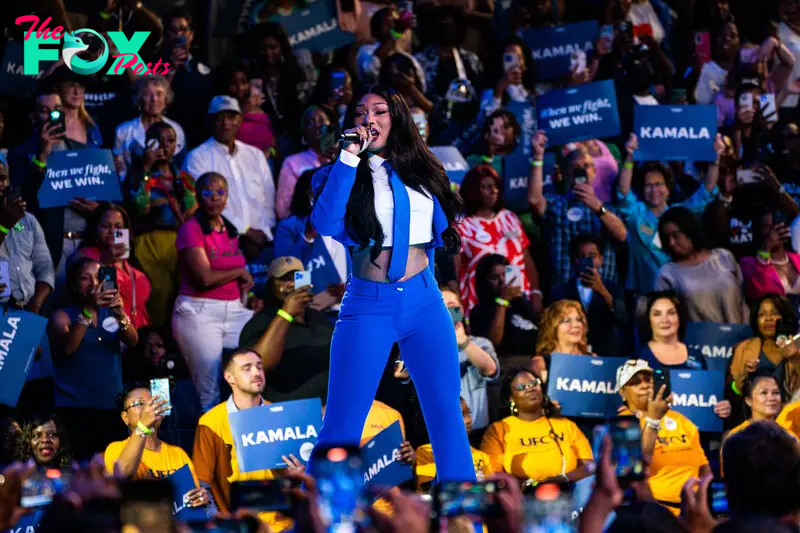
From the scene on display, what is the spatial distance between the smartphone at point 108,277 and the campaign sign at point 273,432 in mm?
1149

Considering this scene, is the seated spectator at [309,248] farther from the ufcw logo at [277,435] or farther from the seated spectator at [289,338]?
the ufcw logo at [277,435]

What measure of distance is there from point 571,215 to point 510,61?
1620 mm

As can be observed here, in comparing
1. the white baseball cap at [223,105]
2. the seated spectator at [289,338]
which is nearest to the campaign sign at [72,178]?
the white baseball cap at [223,105]

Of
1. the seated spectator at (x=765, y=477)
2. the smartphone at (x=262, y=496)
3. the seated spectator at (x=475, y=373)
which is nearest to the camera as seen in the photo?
the seated spectator at (x=765, y=477)

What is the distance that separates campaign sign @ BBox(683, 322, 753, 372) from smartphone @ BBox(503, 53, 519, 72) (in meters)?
2.53

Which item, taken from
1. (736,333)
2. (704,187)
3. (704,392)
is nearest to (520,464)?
(704,392)

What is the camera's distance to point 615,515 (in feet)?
10.1

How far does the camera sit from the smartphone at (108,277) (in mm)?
6695

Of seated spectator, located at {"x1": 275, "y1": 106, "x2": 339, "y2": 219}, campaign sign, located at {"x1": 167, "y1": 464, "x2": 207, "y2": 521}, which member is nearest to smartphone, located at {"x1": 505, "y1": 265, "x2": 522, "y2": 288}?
seated spectator, located at {"x1": 275, "y1": 106, "x2": 339, "y2": 219}

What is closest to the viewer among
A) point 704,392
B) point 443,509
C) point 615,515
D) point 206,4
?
point 615,515

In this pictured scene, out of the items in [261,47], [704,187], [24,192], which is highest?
[261,47]

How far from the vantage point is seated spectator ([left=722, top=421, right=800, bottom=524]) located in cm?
309

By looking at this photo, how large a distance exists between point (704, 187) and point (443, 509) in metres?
6.06

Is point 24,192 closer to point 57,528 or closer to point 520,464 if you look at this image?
point 520,464
